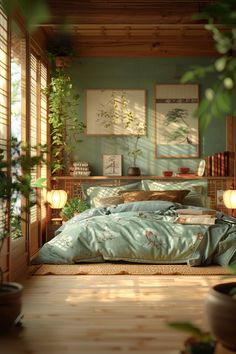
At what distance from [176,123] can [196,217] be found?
7.71 feet

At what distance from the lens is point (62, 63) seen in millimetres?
6797

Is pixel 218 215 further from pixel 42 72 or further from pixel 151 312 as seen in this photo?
pixel 42 72

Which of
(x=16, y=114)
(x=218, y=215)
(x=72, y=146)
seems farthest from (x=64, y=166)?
(x=218, y=215)

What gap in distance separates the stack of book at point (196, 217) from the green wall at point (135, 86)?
1.98 m

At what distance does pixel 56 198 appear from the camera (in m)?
6.46

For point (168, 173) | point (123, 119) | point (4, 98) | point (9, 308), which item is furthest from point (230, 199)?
point (9, 308)

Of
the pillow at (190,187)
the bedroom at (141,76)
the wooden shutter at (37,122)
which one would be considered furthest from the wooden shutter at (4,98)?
the pillow at (190,187)

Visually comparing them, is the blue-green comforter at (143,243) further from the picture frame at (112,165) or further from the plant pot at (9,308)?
the plant pot at (9,308)

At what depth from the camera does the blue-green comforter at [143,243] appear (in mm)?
4730

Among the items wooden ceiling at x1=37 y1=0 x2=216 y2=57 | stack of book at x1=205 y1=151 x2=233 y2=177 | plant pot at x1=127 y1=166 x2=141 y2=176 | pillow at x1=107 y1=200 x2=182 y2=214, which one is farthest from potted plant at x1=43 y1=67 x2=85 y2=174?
stack of book at x1=205 y1=151 x2=233 y2=177

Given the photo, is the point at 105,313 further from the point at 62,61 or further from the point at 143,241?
the point at 62,61

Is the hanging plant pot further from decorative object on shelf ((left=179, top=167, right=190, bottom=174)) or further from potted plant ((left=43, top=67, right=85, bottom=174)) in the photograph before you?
decorative object on shelf ((left=179, top=167, right=190, bottom=174))

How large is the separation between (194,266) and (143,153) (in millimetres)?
2626

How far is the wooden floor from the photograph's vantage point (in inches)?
94.3
